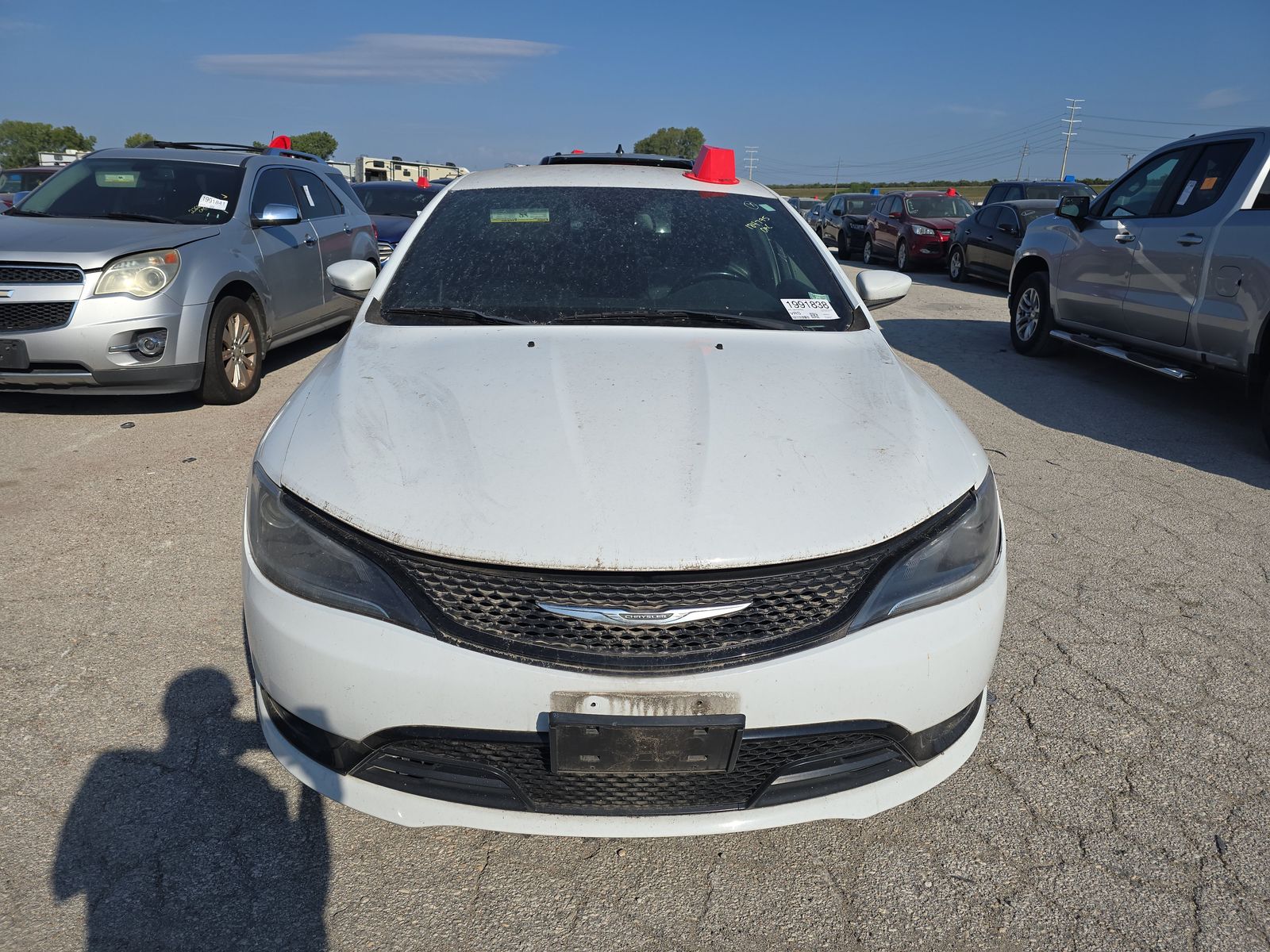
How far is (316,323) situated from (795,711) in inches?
264

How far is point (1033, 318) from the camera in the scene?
844 centimetres

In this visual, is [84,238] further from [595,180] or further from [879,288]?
[879,288]

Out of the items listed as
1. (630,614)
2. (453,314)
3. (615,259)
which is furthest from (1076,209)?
(630,614)

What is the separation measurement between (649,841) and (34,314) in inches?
202

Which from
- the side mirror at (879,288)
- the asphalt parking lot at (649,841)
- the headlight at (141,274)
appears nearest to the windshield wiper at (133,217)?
the headlight at (141,274)

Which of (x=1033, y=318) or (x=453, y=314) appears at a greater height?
(x=453, y=314)

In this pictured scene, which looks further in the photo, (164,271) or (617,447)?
(164,271)

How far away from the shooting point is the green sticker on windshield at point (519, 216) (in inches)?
131

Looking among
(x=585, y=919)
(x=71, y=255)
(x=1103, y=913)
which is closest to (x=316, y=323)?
(x=71, y=255)

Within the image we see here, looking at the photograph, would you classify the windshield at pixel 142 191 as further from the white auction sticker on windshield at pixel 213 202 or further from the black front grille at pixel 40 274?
the black front grille at pixel 40 274

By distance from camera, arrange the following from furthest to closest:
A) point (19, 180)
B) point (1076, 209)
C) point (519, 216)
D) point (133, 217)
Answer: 1. point (19, 180)
2. point (1076, 209)
3. point (133, 217)
4. point (519, 216)

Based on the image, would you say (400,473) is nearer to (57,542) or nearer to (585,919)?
(585,919)

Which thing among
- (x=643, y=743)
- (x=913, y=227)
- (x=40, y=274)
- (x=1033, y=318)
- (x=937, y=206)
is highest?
(x=937, y=206)

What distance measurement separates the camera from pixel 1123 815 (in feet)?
7.82
